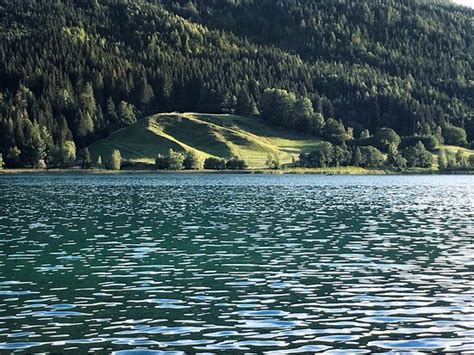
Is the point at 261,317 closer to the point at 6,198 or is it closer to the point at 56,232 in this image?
the point at 56,232

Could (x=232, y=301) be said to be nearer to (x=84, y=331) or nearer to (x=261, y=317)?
(x=261, y=317)

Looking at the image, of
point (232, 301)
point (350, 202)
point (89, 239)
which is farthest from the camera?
point (350, 202)

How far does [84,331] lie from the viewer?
115 ft

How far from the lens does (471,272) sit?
51844 millimetres

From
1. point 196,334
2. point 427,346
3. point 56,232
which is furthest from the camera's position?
point 56,232

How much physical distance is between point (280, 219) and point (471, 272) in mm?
45223

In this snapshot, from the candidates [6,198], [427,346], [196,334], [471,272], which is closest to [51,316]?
[196,334]

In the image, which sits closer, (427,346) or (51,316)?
(427,346)

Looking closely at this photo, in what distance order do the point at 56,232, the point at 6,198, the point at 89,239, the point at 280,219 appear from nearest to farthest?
1. the point at 89,239
2. the point at 56,232
3. the point at 280,219
4. the point at 6,198

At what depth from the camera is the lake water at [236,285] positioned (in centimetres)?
3372

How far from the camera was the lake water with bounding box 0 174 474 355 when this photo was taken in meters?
33.7

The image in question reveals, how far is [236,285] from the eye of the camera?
47031 millimetres

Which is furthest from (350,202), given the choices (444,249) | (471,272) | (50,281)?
(50,281)

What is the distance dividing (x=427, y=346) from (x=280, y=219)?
63880 mm
